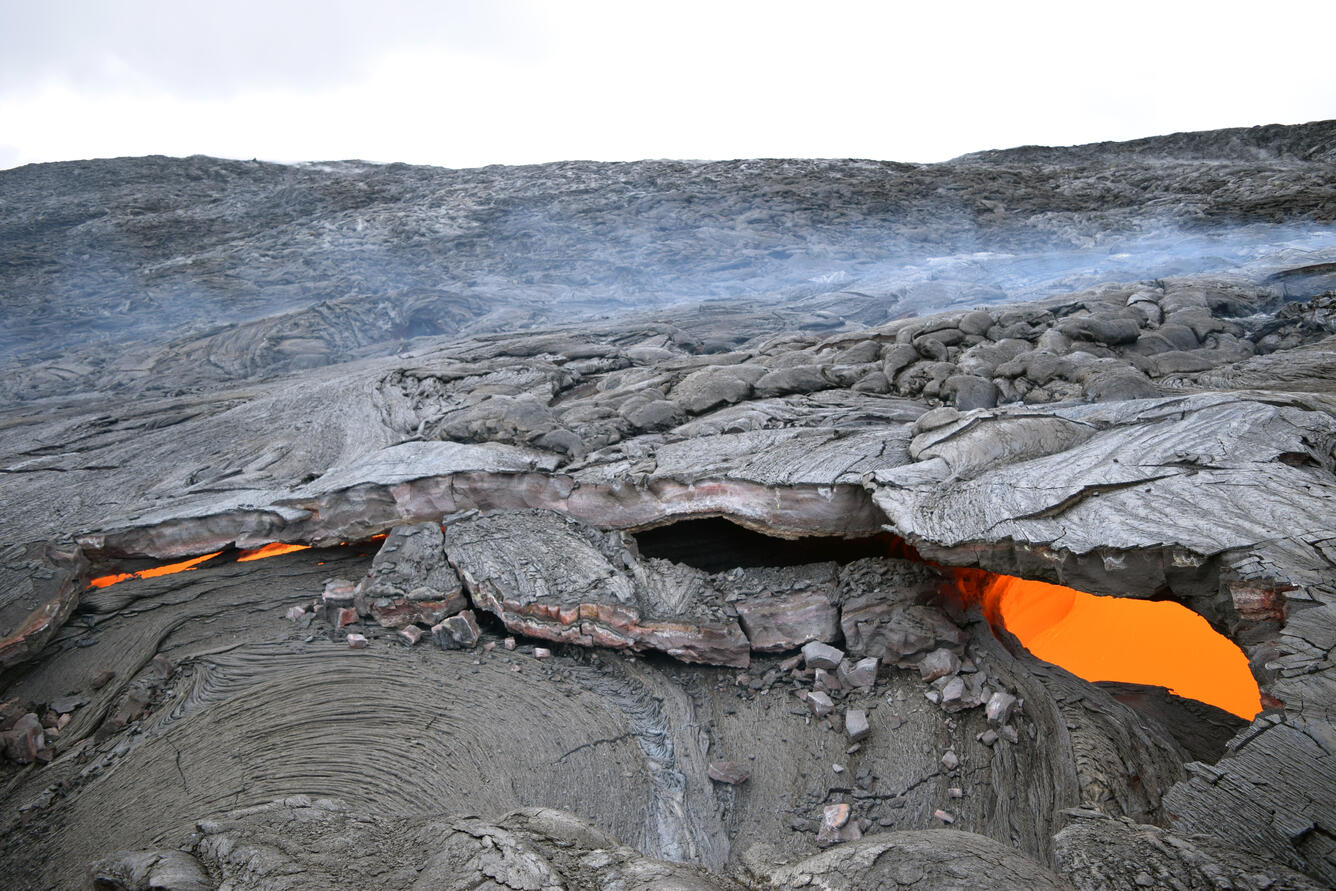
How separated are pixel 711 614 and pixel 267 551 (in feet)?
12.9

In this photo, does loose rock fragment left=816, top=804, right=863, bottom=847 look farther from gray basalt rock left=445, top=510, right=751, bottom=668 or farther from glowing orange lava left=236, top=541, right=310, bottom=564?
glowing orange lava left=236, top=541, right=310, bottom=564

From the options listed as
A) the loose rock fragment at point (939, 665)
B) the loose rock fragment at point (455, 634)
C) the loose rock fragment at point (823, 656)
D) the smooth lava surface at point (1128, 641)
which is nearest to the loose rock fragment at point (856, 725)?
the loose rock fragment at point (823, 656)

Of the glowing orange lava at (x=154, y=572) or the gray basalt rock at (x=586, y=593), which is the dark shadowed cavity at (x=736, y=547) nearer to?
the gray basalt rock at (x=586, y=593)

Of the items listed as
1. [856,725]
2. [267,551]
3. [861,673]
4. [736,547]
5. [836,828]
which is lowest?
[836,828]

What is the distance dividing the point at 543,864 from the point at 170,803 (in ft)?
8.28

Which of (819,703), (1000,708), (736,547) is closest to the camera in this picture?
(1000,708)

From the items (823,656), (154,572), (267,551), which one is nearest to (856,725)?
(823,656)

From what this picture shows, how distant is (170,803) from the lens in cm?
341

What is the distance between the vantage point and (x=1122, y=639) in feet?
15.6

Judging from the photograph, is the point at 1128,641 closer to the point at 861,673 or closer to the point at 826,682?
the point at 861,673

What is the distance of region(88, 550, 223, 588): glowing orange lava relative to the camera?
512 cm

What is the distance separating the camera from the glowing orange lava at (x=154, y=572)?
16.8ft

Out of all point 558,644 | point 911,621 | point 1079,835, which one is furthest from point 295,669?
point 1079,835

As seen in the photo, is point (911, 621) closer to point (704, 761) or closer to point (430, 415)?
point (704, 761)
